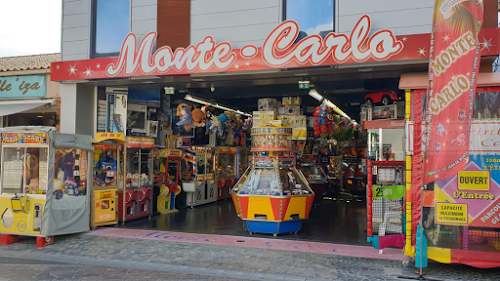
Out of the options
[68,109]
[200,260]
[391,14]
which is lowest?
[200,260]

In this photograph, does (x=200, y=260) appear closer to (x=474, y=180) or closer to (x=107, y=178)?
(x=107, y=178)

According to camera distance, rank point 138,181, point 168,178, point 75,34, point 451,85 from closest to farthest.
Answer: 1. point 451,85
2. point 75,34
3. point 138,181
4. point 168,178

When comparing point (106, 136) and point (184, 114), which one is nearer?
point (106, 136)

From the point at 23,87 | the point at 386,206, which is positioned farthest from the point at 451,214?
the point at 23,87

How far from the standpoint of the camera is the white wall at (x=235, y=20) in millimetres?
7855

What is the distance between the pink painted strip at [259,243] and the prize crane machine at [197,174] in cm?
371

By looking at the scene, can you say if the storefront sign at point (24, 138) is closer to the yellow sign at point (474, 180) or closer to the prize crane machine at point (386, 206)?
the prize crane machine at point (386, 206)

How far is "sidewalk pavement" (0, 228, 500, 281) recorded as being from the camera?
5.75 m

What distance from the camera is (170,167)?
11.8 meters

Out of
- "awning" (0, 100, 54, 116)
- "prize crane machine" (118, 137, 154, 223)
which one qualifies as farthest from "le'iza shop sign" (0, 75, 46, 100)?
"prize crane machine" (118, 137, 154, 223)

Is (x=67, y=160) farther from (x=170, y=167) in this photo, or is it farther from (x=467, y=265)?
(x=467, y=265)

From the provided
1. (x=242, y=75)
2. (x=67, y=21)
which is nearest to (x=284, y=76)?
(x=242, y=75)

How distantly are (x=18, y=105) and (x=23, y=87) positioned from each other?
508 mm

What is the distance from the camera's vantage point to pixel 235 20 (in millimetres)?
8039
